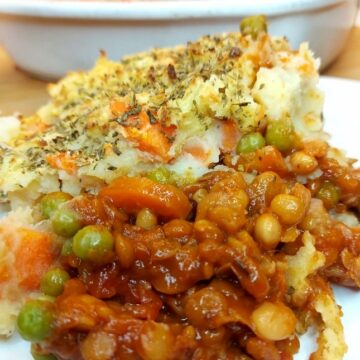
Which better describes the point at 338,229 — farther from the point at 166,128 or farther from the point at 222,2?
the point at 222,2

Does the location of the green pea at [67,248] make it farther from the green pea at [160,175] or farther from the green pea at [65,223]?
the green pea at [160,175]

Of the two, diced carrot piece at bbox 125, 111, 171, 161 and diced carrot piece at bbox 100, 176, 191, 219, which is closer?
diced carrot piece at bbox 100, 176, 191, 219

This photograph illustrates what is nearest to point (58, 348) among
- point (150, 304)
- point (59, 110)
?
point (150, 304)

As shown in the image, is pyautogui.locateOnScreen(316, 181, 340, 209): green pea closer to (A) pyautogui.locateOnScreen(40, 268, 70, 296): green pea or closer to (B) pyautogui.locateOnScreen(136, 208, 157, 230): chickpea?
(B) pyautogui.locateOnScreen(136, 208, 157, 230): chickpea

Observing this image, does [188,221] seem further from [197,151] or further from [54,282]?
[54,282]

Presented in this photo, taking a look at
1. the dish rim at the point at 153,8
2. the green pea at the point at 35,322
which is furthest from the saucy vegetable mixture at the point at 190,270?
the dish rim at the point at 153,8

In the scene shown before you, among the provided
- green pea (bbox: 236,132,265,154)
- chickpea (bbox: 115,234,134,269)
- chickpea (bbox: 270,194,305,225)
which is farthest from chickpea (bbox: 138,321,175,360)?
green pea (bbox: 236,132,265,154)

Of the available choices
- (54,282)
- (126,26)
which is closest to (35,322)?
(54,282)
